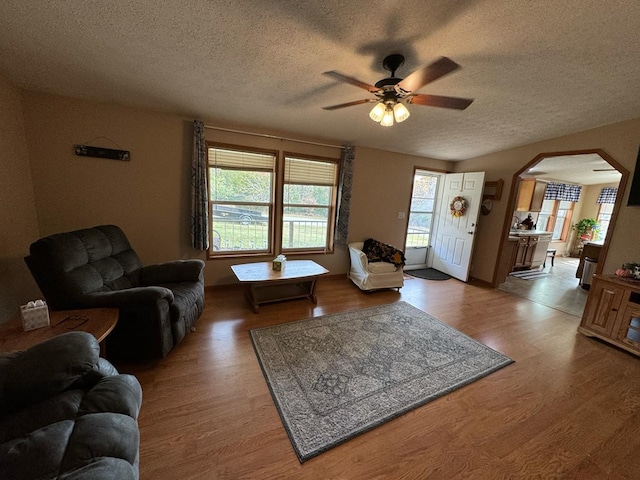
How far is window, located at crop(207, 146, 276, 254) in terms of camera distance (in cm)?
329

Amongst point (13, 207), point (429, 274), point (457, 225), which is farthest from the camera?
point (429, 274)

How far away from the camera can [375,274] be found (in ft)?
12.0

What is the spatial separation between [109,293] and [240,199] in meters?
1.92

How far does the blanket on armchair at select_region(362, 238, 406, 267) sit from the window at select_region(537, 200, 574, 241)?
4.92 meters

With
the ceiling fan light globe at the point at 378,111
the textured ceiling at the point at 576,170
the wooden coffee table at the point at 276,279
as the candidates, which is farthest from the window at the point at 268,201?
the textured ceiling at the point at 576,170

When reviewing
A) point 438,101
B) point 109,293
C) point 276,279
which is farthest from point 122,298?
point 438,101

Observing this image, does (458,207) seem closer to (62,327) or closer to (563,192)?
(563,192)

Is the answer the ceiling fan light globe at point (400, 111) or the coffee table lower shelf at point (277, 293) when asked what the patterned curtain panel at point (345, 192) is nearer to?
the coffee table lower shelf at point (277, 293)

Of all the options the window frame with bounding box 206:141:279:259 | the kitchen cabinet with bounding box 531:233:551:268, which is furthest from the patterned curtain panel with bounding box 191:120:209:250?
the kitchen cabinet with bounding box 531:233:551:268

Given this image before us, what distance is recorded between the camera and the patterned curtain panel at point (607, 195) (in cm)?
630

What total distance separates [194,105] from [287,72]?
1.22m

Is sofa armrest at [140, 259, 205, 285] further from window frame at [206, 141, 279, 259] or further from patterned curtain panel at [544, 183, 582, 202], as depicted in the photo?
patterned curtain panel at [544, 183, 582, 202]

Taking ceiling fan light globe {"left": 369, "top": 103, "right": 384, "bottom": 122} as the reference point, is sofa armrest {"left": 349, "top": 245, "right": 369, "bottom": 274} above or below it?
below

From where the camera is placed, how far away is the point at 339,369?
2.07 metres
